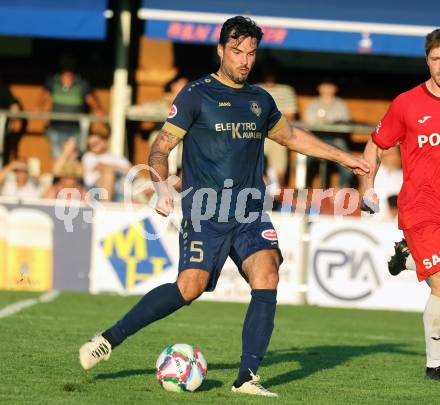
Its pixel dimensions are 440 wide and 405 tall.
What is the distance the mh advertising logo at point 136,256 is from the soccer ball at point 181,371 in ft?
26.3

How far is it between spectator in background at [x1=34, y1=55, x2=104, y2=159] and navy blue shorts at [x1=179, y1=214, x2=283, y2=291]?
36.3 ft

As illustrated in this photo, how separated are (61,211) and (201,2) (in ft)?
16.5

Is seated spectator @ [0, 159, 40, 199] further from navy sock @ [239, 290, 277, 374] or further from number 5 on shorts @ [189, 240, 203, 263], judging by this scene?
navy sock @ [239, 290, 277, 374]

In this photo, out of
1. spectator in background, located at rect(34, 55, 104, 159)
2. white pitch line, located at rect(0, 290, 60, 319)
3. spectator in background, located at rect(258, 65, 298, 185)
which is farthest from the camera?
spectator in background, located at rect(34, 55, 104, 159)

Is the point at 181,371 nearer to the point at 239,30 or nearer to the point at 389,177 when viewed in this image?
the point at 239,30

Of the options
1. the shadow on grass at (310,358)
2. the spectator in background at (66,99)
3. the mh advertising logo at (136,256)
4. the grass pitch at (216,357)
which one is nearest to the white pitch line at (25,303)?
the grass pitch at (216,357)

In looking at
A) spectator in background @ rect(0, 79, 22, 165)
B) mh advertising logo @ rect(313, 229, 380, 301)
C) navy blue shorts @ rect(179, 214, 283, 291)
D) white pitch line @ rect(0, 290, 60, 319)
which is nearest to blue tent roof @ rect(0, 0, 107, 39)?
spectator in background @ rect(0, 79, 22, 165)

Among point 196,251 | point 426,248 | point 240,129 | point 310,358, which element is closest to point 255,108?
point 240,129

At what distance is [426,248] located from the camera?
802 centimetres

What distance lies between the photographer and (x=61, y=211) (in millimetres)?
15445

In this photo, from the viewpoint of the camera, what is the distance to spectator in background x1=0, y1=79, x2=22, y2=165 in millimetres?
19156

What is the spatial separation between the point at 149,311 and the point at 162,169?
0.88 meters

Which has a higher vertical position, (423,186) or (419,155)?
(419,155)

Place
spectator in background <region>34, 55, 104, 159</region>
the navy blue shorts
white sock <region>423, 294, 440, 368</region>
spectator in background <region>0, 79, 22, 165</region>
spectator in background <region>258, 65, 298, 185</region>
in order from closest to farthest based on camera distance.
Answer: the navy blue shorts
white sock <region>423, 294, 440, 368</region>
spectator in background <region>258, 65, 298, 185</region>
spectator in background <region>34, 55, 104, 159</region>
spectator in background <region>0, 79, 22, 165</region>
